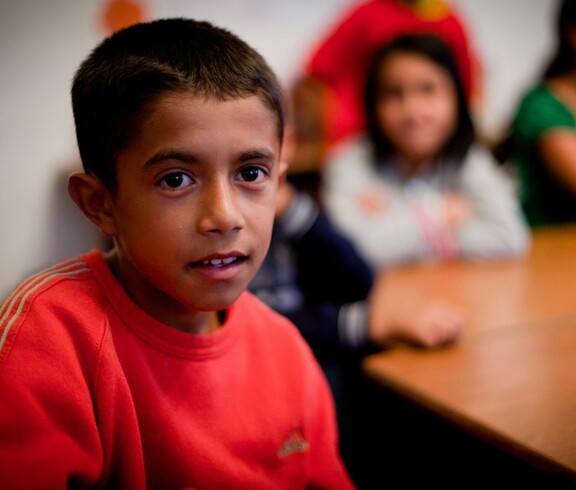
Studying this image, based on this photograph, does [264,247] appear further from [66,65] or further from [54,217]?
[66,65]

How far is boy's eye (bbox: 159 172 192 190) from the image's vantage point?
57 cm

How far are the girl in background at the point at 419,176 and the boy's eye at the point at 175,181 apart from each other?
110 centimetres

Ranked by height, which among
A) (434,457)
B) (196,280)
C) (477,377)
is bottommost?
(434,457)

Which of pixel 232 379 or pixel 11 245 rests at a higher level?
pixel 232 379

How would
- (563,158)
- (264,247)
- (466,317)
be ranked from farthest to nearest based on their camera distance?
(563,158) → (466,317) → (264,247)

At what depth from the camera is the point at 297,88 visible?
9.62 feet

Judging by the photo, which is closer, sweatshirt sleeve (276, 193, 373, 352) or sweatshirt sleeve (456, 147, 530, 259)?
sweatshirt sleeve (276, 193, 373, 352)

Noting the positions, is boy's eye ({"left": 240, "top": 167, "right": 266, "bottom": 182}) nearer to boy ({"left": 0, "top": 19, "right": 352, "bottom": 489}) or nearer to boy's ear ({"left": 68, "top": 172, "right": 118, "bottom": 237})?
boy ({"left": 0, "top": 19, "right": 352, "bottom": 489})

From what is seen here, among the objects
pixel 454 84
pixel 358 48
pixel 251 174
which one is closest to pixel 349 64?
pixel 358 48

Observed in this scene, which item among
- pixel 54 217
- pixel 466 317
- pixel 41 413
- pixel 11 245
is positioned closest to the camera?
pixel 41 413

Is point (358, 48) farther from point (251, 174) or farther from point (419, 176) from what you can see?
point (251, 174)

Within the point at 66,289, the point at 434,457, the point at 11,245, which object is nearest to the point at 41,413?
the point at 66,289

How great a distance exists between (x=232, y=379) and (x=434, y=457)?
74cm

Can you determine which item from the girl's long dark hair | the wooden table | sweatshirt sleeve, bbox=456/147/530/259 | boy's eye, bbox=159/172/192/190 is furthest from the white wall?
boy's eye, bbox=159/172/192/190
